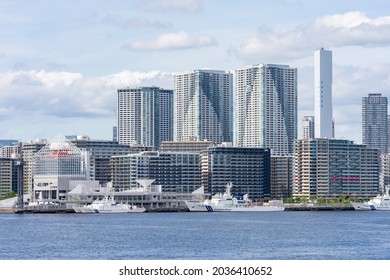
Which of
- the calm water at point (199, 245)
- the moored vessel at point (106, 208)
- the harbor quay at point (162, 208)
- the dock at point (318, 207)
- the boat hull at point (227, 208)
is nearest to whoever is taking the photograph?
the calm water at point (199, 245)

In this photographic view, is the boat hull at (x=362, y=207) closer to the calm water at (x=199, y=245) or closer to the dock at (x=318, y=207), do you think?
the dock at (x=318, y=207)

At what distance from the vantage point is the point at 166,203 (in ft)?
608

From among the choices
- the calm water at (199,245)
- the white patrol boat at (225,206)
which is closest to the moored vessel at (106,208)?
the white patrol boat at (225,206)

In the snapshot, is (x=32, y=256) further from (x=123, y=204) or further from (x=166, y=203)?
(x=166, y=203)

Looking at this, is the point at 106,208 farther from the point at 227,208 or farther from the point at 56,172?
the point at 56,172

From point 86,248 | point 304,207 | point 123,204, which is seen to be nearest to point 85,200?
point 123,204

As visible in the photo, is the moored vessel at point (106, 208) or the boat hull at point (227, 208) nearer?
the moored vessel at point (106, 208)

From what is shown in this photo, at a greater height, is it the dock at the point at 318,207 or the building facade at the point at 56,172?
the building facade at the point at 56,172

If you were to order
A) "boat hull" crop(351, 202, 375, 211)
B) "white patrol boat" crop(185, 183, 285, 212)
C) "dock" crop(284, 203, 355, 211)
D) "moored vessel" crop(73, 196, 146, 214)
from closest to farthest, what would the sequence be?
"moored vessel" crop(73, 196, 146, 214)
"white patrol boat" crop(185, 183, 285, 212)
"boat hull" crop(351, 202, 375, 211)
"dock" crop(284, 203, 355, 211)

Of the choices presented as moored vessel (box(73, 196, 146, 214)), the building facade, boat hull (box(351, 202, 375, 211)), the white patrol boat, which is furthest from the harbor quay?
the building facade

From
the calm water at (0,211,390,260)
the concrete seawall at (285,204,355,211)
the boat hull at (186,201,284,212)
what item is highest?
the calm water at (0,211,390,260)

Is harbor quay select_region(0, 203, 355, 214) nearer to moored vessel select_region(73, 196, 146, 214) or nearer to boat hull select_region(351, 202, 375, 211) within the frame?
boat hull select_region(351, 202, 375, 211)

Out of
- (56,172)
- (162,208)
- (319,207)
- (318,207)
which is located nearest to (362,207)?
(319,207)
